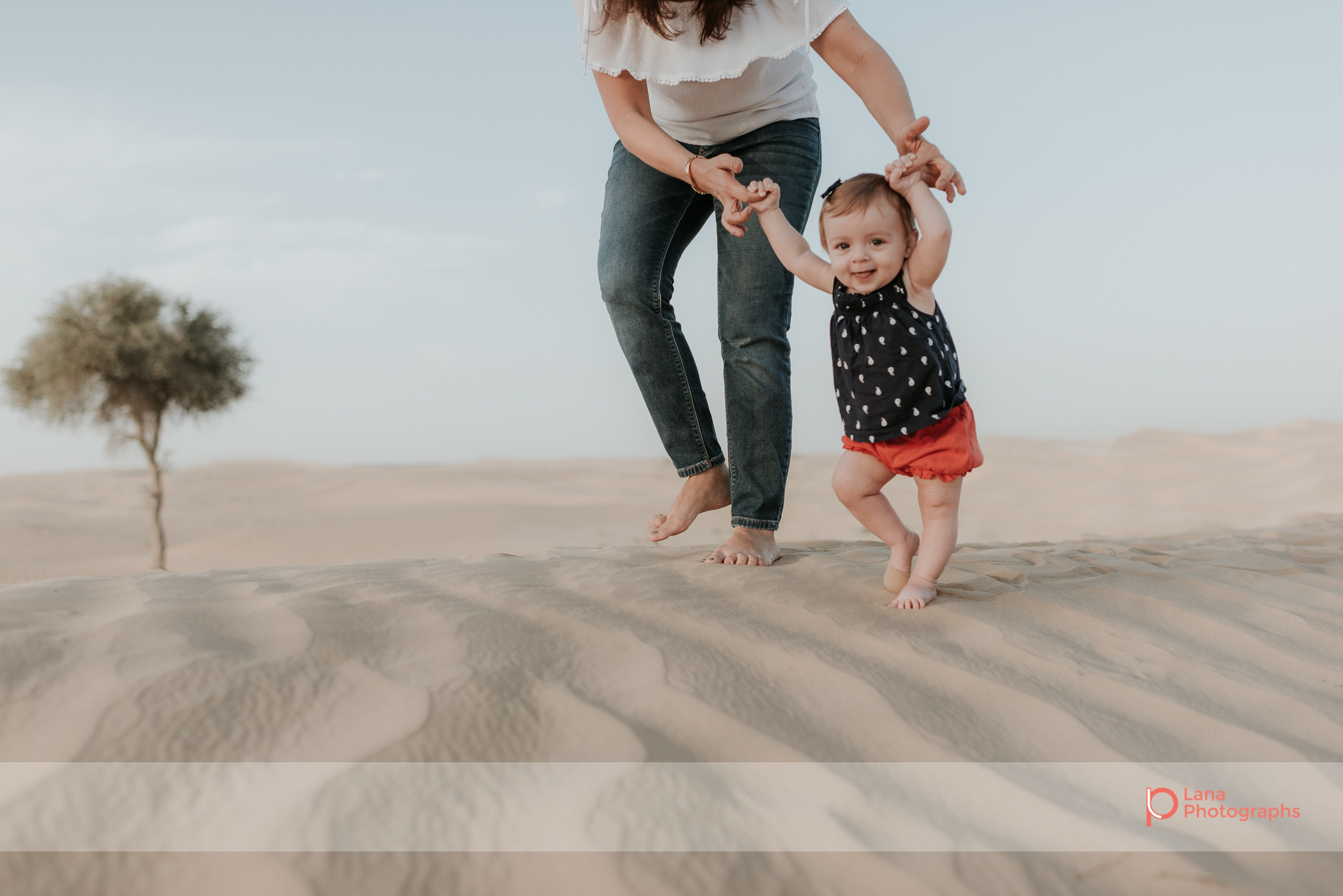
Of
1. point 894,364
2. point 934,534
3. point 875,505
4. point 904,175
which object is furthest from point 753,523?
point 904,175

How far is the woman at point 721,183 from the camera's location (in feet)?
7.82

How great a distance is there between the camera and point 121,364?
9086mm

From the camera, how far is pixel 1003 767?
132 cm

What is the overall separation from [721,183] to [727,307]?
0.47 metres

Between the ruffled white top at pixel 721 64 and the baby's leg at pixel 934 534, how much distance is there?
3.94 ft

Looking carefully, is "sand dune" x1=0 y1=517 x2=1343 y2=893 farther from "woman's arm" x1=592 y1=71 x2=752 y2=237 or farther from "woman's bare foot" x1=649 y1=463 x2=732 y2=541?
"woman's arm" x1=592 y1=71 x2=752 y2=237

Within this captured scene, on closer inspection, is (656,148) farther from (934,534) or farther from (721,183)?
(934,534)

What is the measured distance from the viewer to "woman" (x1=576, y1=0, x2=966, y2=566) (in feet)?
7.82

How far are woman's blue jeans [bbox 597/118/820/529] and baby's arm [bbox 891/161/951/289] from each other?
0.58m

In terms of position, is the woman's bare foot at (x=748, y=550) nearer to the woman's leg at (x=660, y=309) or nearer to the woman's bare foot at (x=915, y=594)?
the woman's leg at (x=660, y=309)

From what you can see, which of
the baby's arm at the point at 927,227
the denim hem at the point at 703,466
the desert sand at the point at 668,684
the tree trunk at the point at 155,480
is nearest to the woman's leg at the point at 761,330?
the denim hem at the point at 703,466

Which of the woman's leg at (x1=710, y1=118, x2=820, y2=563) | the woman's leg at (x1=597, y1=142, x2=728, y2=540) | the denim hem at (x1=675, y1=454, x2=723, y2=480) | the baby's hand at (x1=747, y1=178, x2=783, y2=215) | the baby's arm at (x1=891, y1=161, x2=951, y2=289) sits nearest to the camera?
the baby's arm at (x1=891, y1=161, x2=951, y2=289)

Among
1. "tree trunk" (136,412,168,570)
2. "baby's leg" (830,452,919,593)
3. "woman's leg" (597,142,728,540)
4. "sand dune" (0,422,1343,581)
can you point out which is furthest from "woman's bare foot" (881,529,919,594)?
"tree trunk" (136,412,168,570)

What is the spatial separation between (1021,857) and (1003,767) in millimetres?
196
